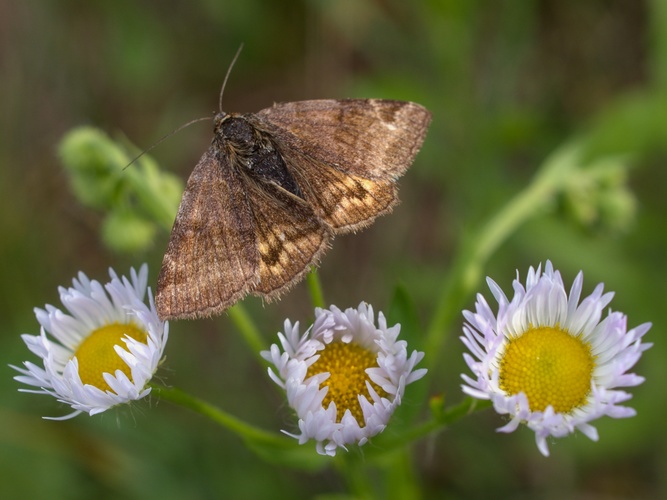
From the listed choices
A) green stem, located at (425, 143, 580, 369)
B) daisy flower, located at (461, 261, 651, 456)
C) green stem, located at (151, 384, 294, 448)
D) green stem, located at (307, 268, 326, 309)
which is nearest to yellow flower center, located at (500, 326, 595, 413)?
daisy flower, located at (461, 261, 651, 456)

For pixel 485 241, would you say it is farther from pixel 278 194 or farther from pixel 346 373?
pixel 346 373

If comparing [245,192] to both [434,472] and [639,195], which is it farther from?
[639,195]

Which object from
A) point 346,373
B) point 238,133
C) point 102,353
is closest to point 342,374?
point 346,373

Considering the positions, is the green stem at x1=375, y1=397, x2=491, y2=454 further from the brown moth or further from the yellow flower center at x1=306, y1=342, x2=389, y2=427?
the brown moth

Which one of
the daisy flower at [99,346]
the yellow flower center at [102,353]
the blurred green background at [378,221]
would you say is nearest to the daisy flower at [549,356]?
the daisy flower at [99,346]

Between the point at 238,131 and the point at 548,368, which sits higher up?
the point at 238,131

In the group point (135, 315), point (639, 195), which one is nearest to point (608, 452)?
point (639, 195)

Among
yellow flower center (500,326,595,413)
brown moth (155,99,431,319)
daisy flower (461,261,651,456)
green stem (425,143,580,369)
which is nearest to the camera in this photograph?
daisy flower (461,261,651,456)
